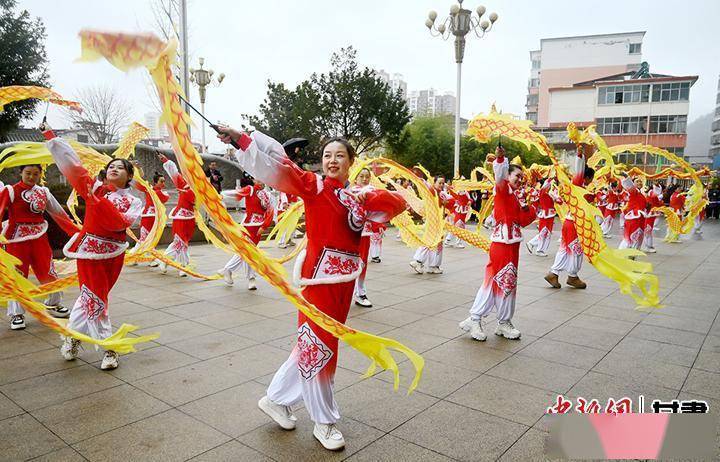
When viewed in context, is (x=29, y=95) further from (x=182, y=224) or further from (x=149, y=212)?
(x=149, y=212)

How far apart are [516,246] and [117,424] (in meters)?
3.60

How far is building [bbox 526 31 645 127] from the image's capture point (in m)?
46.7

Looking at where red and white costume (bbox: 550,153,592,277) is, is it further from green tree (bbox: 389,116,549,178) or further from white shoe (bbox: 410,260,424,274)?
green tree (bbox: 389,116,549,178)

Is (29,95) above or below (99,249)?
above

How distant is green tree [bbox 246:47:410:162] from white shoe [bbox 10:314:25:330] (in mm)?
19905

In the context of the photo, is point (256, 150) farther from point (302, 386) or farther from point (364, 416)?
point (364, 416)

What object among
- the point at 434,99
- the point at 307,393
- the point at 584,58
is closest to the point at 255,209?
the point at 307,393

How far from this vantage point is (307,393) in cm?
273

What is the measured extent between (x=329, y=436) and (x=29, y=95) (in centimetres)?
316

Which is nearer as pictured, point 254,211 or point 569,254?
point 254,211

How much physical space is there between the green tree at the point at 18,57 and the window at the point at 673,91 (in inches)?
1455

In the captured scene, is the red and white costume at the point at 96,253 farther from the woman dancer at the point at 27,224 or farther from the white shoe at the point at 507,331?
the white shoe at the point at 507,331

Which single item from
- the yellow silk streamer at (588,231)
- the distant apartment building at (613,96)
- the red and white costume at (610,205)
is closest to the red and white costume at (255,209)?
the yellow silk streamer at (588,231)

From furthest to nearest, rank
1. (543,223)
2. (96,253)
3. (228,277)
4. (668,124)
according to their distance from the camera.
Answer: (668,124), (543,223), (228,277), (96,253)
